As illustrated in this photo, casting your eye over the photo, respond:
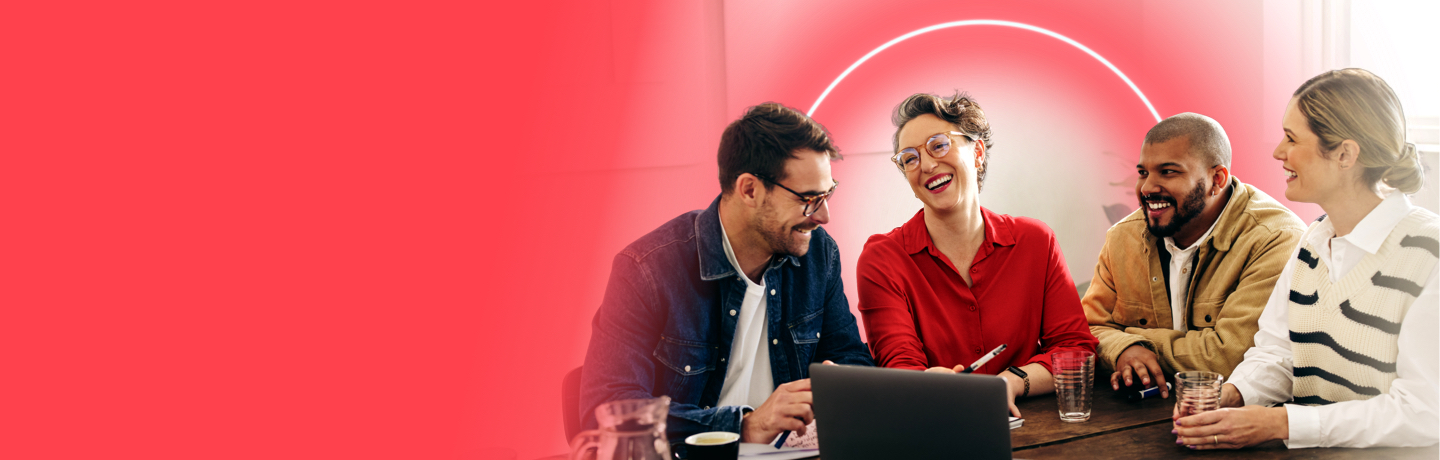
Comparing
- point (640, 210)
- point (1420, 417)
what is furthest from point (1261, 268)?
point (640, 210)

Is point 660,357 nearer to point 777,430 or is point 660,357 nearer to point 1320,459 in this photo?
point 777,430

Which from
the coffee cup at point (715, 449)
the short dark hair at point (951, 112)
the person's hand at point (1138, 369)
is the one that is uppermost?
the short dark hair at point (951, 112)

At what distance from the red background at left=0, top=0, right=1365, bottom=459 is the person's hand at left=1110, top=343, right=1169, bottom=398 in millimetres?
1462

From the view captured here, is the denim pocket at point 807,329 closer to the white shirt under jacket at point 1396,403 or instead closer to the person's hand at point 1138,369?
the person's hand at point 1138,369

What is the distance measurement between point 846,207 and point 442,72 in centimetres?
158

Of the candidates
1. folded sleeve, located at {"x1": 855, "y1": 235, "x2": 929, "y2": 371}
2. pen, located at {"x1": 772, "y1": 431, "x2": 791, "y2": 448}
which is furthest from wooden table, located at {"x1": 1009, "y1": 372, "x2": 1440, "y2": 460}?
pen, located at {"x1": 772, "y1": 431, "x2": 791, "y2": 448}

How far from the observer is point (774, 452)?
175cm

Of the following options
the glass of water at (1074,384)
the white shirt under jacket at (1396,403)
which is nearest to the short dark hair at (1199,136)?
the white shirt under jacket at (1396,403)

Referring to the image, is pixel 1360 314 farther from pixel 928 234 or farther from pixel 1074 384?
pixel 928 234

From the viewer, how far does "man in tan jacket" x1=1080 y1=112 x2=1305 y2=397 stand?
2283 mm

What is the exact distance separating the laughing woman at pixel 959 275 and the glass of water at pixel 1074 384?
0.48 metres

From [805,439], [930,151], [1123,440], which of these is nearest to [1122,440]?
[1123,440]

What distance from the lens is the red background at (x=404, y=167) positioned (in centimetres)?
190

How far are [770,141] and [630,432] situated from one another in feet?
3.52
